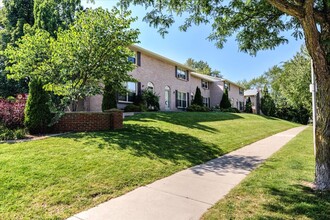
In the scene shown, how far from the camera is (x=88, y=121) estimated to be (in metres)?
10.1

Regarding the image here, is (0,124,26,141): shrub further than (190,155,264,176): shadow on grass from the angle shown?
Yes

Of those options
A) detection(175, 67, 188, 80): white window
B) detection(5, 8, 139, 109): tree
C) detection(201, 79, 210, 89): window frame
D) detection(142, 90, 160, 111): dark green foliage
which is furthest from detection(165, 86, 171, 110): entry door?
detection(5, 8, 139, 109): tree

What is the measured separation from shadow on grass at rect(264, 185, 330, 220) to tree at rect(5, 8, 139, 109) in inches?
336

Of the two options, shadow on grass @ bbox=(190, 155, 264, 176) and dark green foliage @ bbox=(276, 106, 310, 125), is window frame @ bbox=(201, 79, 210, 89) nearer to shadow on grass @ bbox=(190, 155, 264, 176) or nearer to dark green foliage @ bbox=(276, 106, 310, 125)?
dark green foliage @ bbox=(276, 106, 310, 125)

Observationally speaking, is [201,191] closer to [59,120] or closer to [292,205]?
[292,205]

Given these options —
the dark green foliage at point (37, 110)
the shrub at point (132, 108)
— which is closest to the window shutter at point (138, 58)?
the shrub at point (132, 108)

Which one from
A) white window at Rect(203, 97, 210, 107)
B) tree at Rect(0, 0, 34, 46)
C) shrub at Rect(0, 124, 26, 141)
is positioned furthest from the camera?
white window at Rect(203, 97, 210, 107)

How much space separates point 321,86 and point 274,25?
10.6ft

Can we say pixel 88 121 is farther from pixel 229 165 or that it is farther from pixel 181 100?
pixel 181 100

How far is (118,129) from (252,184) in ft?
21.8

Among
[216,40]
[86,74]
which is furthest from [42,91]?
[216,40]

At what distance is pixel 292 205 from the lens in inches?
164

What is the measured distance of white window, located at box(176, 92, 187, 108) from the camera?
2622 cm

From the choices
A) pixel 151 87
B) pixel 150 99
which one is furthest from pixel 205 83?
pixel 150 99
